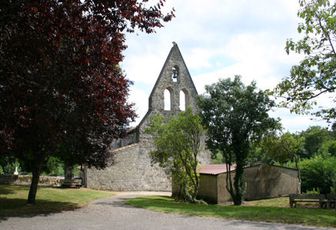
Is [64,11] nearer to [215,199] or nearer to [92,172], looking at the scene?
[215,199]

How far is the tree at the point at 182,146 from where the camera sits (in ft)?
79.2

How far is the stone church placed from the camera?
34250 millimetres

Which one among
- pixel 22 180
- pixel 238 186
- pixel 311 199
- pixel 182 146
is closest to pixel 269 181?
pixel 238 186

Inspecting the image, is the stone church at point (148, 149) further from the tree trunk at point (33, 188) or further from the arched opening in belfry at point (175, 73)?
the tree trunk at point (33, 188)

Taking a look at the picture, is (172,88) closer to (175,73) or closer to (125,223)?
(175,73)

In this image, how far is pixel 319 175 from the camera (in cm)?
3356

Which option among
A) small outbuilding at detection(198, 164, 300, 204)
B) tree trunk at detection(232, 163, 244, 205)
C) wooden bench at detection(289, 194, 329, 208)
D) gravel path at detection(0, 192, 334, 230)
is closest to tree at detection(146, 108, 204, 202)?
tree trunk at detection(232, 163, 244, 205)

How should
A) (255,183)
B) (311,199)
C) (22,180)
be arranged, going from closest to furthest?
(311,199) < (255,183) < (22,180)

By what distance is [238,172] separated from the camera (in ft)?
85.5

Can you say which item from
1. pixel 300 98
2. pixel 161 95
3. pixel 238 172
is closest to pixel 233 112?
pixel 238 172

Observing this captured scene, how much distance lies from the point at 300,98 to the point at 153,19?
13335 millimetres

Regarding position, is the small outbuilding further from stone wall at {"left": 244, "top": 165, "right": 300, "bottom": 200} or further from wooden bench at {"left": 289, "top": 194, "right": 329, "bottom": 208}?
wooden bench at {"left": 289, "top": 194, "right": 329, "bottom": 208}

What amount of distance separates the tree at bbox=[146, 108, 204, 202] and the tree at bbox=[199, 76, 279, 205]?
105 cm

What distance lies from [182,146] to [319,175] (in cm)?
1576
